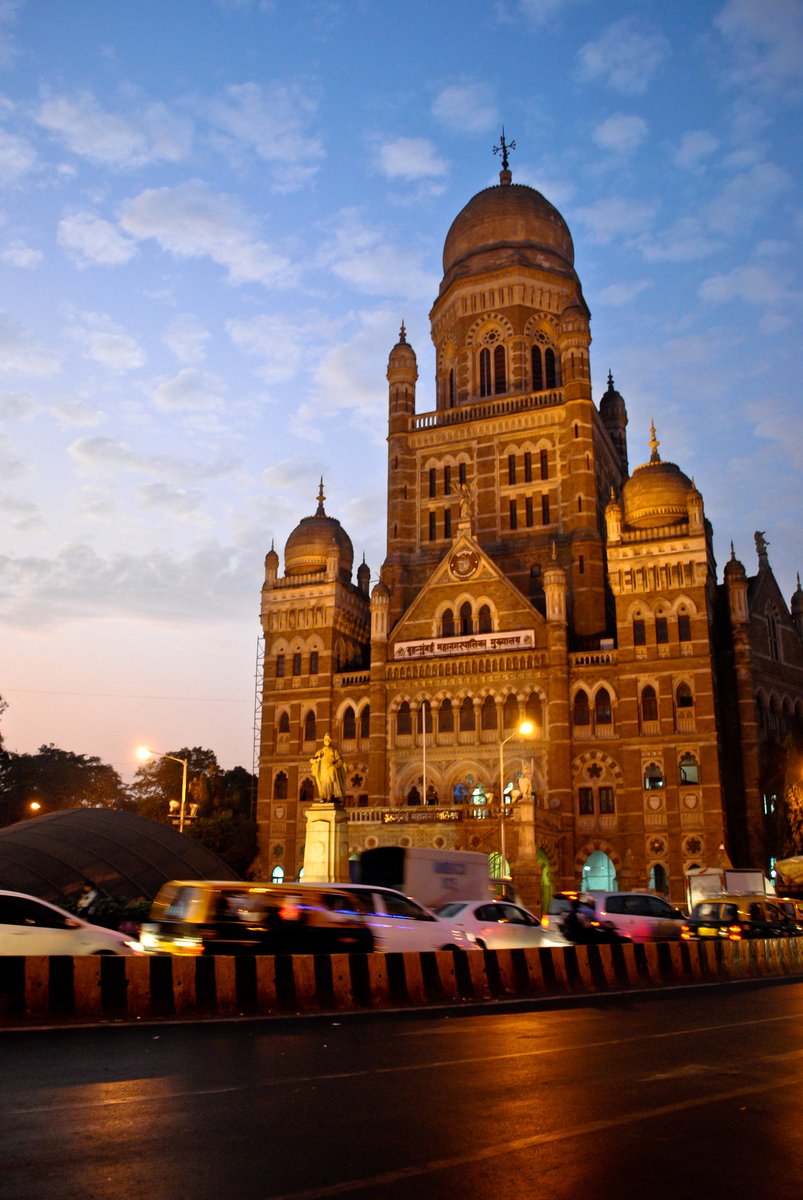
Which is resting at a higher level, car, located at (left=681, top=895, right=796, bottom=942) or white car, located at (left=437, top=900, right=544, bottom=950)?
white car, located at (left=437, top=900, right=544, bottom=950)

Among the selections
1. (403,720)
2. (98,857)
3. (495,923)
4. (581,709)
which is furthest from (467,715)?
(495,923)

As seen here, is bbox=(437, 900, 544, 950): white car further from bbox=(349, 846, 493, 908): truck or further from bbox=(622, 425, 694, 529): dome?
bbox=(622, 425, 694, 529): dome

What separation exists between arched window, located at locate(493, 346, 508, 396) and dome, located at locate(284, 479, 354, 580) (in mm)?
12769

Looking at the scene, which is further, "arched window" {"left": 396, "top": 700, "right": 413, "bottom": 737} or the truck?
"arched window" {"left": 396, "top": 700, "right": 413, "bottom": 737}

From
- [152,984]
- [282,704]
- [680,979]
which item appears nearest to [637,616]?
[282,704]

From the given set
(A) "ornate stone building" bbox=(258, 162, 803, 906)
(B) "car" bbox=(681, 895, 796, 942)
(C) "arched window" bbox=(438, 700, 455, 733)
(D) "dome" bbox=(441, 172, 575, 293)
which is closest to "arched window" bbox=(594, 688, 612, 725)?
(A) "ornate stone building" bbox=(258, 162, 803, 906)

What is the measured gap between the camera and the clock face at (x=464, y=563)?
58.1 metres

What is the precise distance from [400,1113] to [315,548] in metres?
55.8

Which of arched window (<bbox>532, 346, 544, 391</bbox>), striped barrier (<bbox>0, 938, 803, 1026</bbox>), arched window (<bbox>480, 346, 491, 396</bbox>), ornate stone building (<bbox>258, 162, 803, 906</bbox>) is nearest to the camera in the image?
striped barrier (<bbox>0, 938, 803, 1026</bbox>)

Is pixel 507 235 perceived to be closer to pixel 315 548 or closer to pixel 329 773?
pixel 315 548

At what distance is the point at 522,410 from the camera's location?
62750 mm

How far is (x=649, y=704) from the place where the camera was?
5288cm

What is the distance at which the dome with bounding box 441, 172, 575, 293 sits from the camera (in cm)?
6838

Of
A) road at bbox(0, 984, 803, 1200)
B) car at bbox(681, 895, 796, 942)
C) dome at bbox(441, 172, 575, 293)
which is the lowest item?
car at bbox(681, 895, 796, 942)
